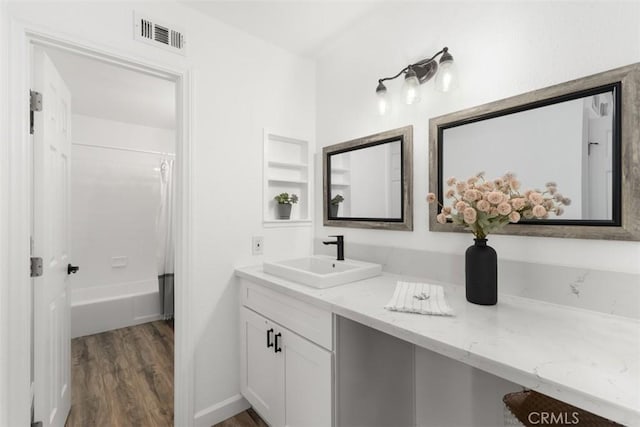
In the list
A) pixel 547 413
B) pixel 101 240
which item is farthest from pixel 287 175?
pixel 101 240

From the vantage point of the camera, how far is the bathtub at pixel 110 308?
2.89 metres

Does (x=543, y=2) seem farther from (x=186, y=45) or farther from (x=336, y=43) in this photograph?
(x=186, y=45)

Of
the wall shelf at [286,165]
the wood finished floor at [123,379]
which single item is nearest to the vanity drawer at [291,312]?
the wall shelf at [286,165]

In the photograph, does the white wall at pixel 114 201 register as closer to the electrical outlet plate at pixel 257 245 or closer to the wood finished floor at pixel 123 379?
the wood finished floor at pixel 123 379

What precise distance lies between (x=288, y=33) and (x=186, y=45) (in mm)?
650

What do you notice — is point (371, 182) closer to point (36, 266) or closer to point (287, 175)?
point (287, 175)

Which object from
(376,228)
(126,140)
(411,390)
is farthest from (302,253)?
(126,140)

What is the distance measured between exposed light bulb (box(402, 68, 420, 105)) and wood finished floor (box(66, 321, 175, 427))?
2.33 metres

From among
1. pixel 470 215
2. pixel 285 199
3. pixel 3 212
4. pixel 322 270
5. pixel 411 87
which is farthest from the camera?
pixel 285 199

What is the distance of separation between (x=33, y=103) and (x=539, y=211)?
2082 millimetres

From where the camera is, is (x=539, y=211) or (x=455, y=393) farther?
(x=455, y=393)

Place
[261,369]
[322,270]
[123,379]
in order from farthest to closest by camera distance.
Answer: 1. [123,379]
2. [322,270]
3. [261,369]

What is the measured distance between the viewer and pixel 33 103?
4.24 feet

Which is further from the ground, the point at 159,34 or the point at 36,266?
the point at 159,34
